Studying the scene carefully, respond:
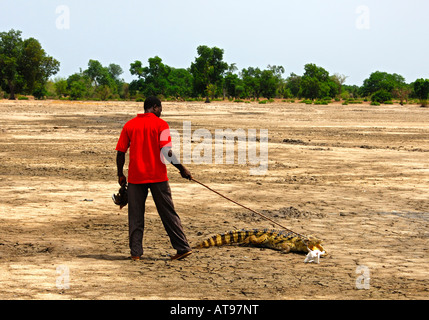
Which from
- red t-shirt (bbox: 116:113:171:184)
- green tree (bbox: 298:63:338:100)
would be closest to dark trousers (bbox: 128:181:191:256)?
red t-shirt (bbox: 116:113:171:184)

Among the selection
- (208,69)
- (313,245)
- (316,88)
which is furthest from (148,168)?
(316,88)

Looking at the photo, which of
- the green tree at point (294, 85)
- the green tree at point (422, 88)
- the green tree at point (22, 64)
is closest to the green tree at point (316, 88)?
the green tree at point (294, 85)

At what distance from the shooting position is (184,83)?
4156 inches

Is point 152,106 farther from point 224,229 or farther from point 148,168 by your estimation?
point 224,229

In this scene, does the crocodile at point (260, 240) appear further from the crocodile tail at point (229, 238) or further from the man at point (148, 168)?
the man at point (148, 168)

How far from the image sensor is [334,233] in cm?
776

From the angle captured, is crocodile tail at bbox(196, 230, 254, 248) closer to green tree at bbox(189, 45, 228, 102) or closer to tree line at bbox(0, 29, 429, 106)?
tree line at bbox(0, 29, 429, 106)

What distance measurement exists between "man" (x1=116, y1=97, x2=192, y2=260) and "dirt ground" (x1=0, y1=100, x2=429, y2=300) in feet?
1.00

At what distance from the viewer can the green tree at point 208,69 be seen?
258ft

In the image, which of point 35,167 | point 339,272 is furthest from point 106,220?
point 35,167

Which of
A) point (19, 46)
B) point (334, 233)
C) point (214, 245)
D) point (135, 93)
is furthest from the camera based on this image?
point (135, 93)

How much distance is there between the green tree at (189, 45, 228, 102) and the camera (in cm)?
7856
